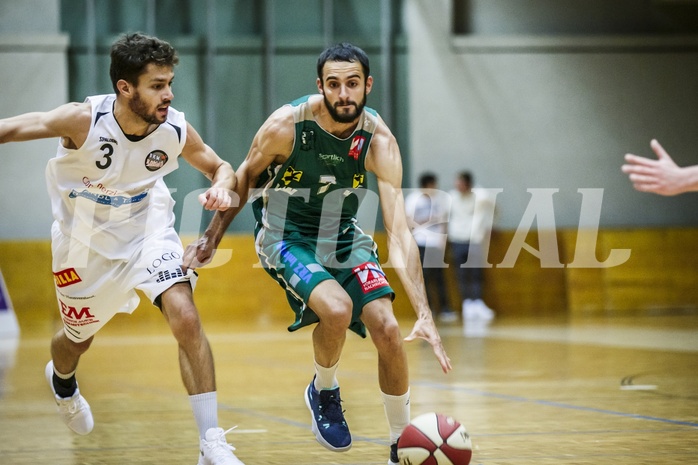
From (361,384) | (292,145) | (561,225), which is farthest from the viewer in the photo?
(561,225)

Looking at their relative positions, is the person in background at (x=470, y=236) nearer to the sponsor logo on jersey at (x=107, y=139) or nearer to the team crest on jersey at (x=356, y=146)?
the team crest on jersey at (x=356, y=146)

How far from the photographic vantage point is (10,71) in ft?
59.7

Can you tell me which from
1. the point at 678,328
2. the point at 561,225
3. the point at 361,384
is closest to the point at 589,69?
the point at 561,225

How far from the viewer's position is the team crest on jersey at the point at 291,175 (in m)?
6.09

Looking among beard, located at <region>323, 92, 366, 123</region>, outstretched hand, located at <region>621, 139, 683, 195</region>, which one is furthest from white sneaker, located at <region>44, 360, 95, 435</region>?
outstretched hand, located at <region>621, 139, 683, 195</region>

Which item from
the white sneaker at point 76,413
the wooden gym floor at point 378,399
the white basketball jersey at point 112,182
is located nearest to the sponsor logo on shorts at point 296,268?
the white basketball jersey at point 112,182

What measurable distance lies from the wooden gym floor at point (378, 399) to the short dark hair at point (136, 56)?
6.92 ft

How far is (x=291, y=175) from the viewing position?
6105 mm

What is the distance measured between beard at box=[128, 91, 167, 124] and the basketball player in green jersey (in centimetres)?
63

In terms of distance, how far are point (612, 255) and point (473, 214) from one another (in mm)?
2663

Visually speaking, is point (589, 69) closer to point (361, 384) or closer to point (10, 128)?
point (361, 384)

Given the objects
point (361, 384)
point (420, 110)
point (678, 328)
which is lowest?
point (678, 328)

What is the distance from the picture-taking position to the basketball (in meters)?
4.92

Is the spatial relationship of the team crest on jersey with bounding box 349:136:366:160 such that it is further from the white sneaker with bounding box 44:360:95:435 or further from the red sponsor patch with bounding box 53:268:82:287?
the white sneaker with bounding box 44:360:95:435
